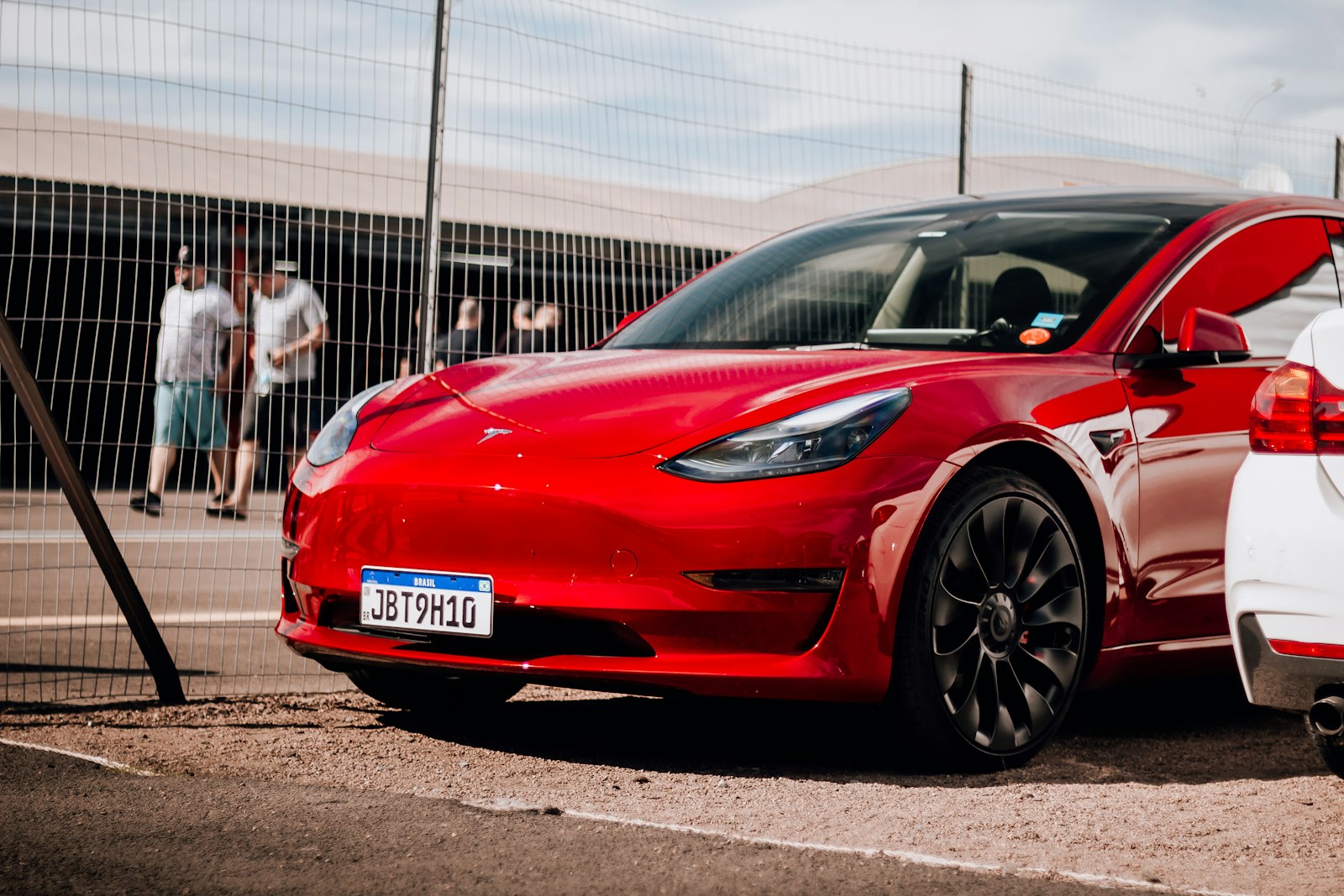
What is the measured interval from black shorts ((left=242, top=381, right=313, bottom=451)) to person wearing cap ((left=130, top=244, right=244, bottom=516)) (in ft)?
0.39

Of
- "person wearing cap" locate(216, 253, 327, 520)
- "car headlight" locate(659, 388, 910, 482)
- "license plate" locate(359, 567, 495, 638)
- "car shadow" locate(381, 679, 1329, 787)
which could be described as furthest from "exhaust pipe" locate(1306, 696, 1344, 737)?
"person wearing cap" locate(216, 253, 327, 520)

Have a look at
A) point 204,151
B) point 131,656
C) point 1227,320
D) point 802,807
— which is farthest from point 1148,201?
point 131,656

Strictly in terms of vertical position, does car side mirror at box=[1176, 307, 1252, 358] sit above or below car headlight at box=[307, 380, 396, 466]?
above

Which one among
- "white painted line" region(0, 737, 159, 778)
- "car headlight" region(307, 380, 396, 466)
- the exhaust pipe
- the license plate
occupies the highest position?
"car headlight" region(307, 380, 396, 466)

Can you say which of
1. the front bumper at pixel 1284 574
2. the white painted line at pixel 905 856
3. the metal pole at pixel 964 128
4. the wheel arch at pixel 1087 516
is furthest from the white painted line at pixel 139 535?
the front bumper at pixel 1284 574

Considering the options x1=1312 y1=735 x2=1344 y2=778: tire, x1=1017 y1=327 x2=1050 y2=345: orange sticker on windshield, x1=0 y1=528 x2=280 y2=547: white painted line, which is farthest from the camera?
x1=0 y1=528 x2=280 y2=547: white painted line

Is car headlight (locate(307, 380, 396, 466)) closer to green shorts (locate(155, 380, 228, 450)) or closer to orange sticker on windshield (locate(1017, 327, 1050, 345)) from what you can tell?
green shorts (locate(155, 380, 228, 450))

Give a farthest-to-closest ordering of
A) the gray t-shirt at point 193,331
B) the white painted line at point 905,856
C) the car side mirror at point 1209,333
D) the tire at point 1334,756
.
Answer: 1. the gray t-shirt at point 193,331
2. the car side mirror at point 1209,333
3. the tire at point 1334,756
4. the white painted line at point 905,856

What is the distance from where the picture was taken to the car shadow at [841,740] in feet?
13.2

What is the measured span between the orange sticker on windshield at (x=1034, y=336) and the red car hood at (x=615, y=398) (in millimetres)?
323

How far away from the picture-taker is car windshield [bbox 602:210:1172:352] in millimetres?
4586

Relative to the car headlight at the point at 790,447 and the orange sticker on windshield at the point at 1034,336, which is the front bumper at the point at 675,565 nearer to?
the car headlight at the point at 790,447

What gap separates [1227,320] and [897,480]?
1.22 meters

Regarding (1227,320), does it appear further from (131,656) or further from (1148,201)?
(131,656)
